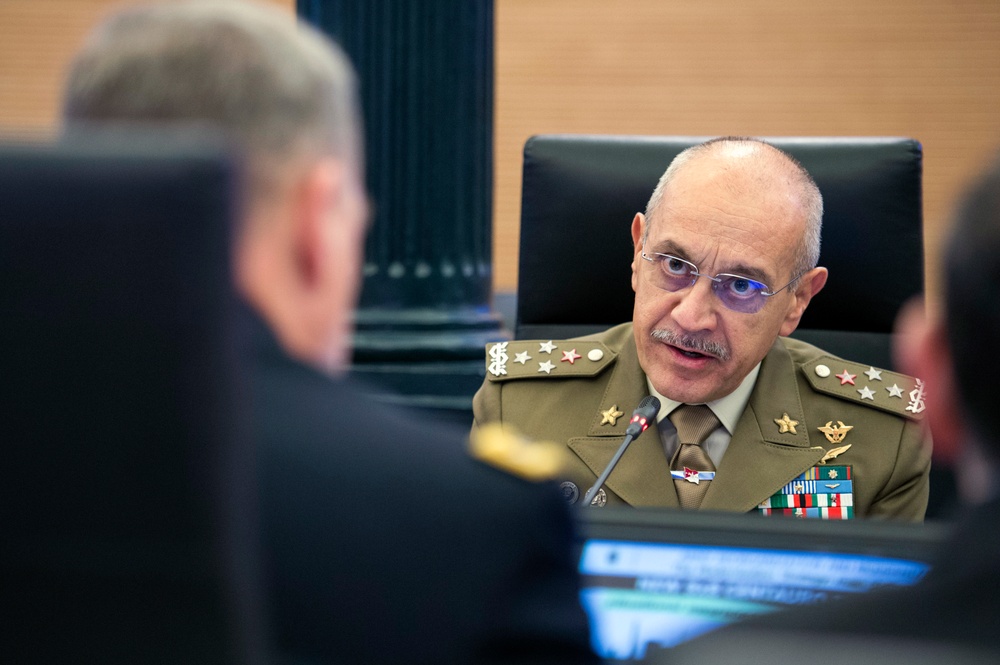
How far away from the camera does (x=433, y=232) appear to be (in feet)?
9.55

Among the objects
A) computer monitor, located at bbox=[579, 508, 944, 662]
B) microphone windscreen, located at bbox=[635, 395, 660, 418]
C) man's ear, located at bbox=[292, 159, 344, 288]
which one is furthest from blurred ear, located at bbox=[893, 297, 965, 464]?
microphone windscreen, located at bbox=[635, 395, 660, 418]

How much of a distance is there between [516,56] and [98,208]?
17.9 ft

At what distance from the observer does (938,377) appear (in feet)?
2.10

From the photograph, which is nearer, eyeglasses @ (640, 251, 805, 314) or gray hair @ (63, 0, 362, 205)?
gray hair @ (63, 0, 362, 205)

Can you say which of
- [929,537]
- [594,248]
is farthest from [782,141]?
[929,537]

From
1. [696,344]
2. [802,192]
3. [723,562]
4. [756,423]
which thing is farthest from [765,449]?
[723,562]

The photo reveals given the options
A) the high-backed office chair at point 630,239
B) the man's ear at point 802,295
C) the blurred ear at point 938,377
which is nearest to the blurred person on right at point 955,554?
the blurred ear at point 938,377

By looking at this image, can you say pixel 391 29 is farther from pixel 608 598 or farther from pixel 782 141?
pixel 608 598

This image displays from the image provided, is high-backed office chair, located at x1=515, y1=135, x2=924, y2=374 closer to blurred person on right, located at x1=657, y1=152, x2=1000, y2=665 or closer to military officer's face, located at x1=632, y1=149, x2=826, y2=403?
military officer's face, located at x1=632, y1=149, x2=826, y2=403

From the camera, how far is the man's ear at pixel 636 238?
1.99 meters

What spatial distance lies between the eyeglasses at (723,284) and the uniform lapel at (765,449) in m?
0.15

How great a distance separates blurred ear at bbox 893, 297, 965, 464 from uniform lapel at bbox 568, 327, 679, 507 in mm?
1073

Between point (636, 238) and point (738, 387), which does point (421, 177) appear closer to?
point (636, 238)

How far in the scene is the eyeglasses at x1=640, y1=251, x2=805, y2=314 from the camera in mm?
1879
